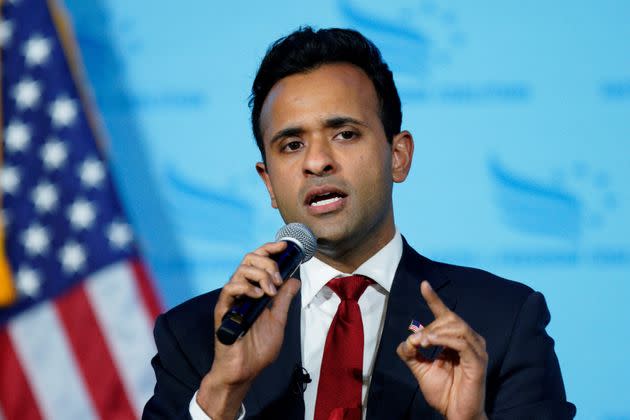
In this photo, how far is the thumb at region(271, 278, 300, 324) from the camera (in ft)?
4.85

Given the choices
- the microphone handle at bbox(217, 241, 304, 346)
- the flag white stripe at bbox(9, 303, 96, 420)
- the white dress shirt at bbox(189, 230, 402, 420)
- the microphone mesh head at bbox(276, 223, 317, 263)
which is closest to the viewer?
the microphone handle at bbox(217, 241, 304, 346)

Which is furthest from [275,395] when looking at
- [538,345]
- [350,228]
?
[538,345]

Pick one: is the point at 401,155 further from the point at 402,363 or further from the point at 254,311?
the point at 254,311

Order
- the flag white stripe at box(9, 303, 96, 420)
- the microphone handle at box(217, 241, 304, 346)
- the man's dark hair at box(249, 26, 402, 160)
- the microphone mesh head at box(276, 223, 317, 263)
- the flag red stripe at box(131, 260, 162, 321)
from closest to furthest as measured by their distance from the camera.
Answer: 1. the microphone handle at box(217, 241, 304, 346)
2. the microphone mesh head at box(276, 223, 317, 263)
3. the man's dark hair at box(249, 26, 402, 160)
4. the flag white stripe at box(9, 303, 96, 420)
5. the flag red stripe at box(131, 260, 162, 321)

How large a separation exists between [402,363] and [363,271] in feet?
0.75

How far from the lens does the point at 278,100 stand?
5.88ft

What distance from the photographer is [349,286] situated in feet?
5.49

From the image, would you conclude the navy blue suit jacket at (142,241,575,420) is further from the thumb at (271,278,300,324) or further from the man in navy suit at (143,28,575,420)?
the thumb at (271,278,300,324)

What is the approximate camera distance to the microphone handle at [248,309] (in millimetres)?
1224

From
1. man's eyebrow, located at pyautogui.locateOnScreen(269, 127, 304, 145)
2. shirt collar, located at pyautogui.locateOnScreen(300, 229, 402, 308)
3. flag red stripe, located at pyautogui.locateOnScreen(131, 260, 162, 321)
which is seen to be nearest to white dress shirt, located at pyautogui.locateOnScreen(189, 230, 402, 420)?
shirt collar, located at pyautogui.locateOnScreen(300, 229, 402, 308)

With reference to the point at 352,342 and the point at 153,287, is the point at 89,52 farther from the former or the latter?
the point at 352,342

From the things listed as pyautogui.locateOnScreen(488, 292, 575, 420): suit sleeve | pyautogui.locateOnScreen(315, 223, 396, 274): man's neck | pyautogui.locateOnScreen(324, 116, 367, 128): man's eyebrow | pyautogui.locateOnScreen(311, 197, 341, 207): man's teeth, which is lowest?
pyautogui.locateOnScreen(488, 292, 575, 420): suit sleeve

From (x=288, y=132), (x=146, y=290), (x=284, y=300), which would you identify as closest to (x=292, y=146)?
(x=288, y=132)

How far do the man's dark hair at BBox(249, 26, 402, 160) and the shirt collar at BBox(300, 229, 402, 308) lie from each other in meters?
0.28
